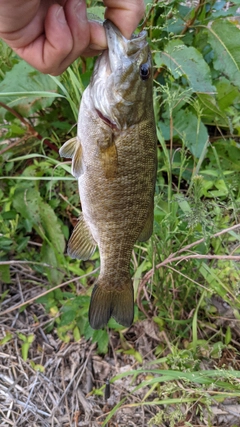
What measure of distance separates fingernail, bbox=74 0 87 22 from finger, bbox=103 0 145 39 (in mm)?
87

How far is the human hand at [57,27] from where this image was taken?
1.12m

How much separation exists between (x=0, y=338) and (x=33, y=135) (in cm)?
117

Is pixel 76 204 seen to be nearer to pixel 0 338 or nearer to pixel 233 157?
pixel 0 338

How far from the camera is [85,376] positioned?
1.93 metres

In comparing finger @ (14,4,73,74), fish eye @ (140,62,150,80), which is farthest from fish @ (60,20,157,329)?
finger @ (14,4,73,74)

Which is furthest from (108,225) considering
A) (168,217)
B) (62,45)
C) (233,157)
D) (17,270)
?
(233,157)

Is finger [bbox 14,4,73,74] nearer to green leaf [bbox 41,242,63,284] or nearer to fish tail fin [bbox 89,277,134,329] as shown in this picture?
fish tail fin [bbox 89,277,134,329]

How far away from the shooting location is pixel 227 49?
204cm

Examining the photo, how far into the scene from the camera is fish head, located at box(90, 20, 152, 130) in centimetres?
118

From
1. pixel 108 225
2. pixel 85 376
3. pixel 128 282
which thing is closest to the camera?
pixel 108 225

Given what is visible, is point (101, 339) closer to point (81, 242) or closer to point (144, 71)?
point (81, 242)

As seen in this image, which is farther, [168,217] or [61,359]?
[61,359]

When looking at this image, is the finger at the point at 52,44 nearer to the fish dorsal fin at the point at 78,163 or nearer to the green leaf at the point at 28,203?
the fish dorsal fin at the point at 78,163

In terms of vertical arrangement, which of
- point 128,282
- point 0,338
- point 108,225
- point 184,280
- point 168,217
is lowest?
point 0,338
